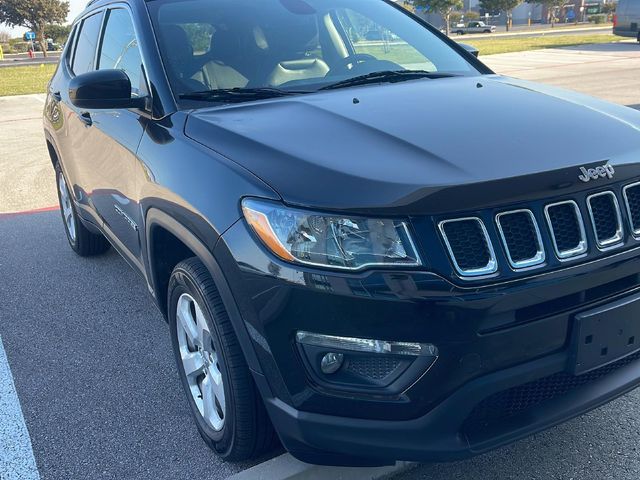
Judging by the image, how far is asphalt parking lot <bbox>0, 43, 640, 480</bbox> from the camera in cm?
248

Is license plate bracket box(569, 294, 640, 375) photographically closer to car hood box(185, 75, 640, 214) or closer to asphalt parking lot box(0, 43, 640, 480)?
car hood box(185, 75, 640, 214)

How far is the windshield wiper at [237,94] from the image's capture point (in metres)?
2.75

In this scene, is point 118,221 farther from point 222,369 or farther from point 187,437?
point 222,369

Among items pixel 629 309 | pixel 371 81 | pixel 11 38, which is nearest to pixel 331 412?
pixel 629 309

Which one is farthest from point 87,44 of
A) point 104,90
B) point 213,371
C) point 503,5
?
point 503,5

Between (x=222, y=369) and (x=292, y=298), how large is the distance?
0.54 metres

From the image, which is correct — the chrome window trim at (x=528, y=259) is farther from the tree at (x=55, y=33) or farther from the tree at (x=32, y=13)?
the tree at (x=55, y=33)

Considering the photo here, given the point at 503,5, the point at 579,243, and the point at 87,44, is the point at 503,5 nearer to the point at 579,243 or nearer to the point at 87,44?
the point at 87,44

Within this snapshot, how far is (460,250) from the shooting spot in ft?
5.88

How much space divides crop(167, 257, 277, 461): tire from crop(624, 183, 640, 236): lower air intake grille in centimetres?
133

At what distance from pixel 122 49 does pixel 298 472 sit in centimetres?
229

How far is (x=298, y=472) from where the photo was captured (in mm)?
2336

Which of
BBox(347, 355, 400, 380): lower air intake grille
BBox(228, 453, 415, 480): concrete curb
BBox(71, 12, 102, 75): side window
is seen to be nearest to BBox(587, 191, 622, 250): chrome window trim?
BBox(347, 355, 400, 380): lower air intake grille

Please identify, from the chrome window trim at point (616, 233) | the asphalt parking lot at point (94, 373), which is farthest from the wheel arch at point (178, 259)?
the chrome window trim at point (616, 233)
